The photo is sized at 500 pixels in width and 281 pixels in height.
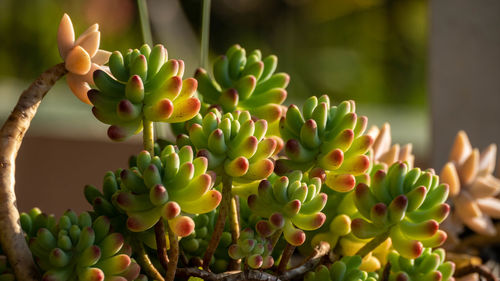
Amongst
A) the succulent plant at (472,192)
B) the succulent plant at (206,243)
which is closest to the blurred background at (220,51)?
the succulent plant at (472,192)

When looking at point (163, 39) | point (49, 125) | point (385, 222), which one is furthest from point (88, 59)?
point (163, 39)

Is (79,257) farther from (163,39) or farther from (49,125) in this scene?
(163,39)

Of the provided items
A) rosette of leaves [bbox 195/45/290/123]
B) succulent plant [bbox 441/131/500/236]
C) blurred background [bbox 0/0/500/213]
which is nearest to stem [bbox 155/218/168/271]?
rosette of leaves [bbox 195/45/290/123]

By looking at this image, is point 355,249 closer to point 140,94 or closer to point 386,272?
point 386,272

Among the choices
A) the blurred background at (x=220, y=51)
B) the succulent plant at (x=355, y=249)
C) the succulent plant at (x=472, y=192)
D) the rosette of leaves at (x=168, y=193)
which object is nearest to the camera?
the rosette of leaves at (x=168, y=193)

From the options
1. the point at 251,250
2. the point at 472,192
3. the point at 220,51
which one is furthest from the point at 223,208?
the point at 220,51

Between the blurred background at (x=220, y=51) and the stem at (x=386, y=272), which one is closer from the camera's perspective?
the stem at (x=386, y=272)

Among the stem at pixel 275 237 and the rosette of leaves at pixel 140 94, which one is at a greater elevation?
the rosette of leaves at pixel 140 94

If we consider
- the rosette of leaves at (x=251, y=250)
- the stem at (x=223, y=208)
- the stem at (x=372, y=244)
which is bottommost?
the stem at (x=372, y=244)

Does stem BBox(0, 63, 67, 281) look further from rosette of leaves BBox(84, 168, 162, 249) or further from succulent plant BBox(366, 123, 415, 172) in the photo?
succulent plant BBox(366, 123, 415, 172)

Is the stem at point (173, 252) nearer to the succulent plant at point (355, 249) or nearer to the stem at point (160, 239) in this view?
the stem at point (160, 239)
